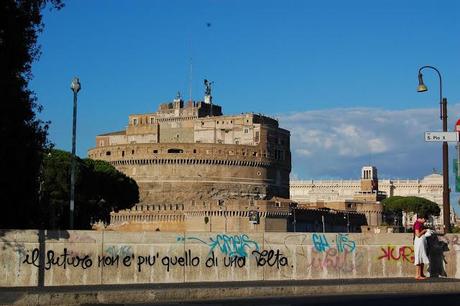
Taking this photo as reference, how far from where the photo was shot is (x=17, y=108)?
16578mm

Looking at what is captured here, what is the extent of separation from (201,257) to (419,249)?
4.66m

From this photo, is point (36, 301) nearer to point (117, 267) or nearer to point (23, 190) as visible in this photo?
point (117, 267)

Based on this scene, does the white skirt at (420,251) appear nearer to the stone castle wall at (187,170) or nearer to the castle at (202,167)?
the castle at (202,167)

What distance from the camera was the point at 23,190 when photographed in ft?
64.6

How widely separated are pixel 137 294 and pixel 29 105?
19.5 ft

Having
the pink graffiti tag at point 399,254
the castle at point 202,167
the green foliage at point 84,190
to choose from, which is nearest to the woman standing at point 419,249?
the pink graffiti tag at point 399,254

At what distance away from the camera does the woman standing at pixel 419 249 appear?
16.9 m

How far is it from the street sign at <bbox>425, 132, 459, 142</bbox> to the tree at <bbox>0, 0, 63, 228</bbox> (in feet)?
28.9

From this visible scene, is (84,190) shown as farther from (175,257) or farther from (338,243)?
(175,257)

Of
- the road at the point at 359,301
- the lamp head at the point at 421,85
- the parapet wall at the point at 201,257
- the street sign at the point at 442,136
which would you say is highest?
the lamp head at the point at 421,85

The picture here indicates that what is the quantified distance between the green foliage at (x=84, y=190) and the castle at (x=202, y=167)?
43.5 ft

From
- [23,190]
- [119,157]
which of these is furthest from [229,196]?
[23,190]

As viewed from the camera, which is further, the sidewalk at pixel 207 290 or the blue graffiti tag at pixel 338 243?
the blue graffiti tag at pixel 338 243

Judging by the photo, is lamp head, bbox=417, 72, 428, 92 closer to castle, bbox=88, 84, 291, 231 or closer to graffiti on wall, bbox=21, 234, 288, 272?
graffiti on wall, bbox=21, 234, 288, 272
